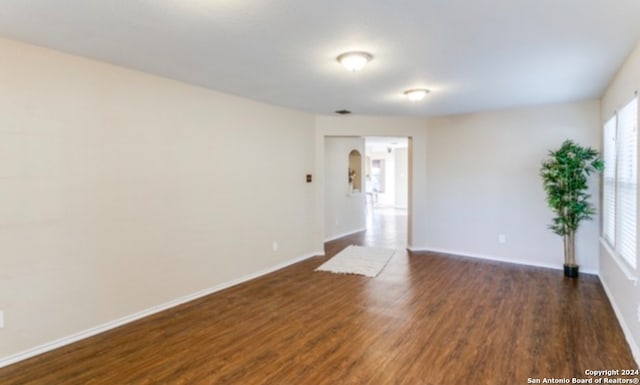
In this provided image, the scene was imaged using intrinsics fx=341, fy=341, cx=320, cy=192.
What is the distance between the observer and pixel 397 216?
10867 mm

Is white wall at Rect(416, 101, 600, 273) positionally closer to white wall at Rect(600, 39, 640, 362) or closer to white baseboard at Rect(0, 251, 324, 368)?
white wall at Rect(600, 39, 640, 362)

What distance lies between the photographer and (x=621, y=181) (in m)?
3.28

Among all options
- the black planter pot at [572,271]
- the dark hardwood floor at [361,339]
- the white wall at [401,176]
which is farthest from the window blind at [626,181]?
the white wall at [401,176]

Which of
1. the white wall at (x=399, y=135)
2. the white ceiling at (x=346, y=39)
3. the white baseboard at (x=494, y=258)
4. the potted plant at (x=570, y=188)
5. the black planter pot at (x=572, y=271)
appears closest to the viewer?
the white ceiling at (x=346, y=39)

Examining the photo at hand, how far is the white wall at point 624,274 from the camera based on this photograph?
8.66 ft

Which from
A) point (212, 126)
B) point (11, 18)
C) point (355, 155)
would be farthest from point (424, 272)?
point (11, 18)

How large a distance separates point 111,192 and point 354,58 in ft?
8.22

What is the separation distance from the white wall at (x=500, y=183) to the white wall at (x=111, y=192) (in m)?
3.24

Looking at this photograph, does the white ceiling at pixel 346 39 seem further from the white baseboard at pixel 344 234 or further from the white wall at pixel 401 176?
the white wall at pixel 401 176

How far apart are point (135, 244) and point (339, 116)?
3.74 m

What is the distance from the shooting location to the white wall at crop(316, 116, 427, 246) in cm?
583

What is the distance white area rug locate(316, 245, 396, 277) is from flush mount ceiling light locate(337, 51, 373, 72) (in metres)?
2.92

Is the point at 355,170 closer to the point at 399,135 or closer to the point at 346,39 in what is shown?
the point at 399,135

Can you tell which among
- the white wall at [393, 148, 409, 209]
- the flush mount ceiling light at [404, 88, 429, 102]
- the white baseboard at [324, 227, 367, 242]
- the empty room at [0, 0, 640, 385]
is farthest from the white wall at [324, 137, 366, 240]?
the white wall at [393, 148, 409, 209]
